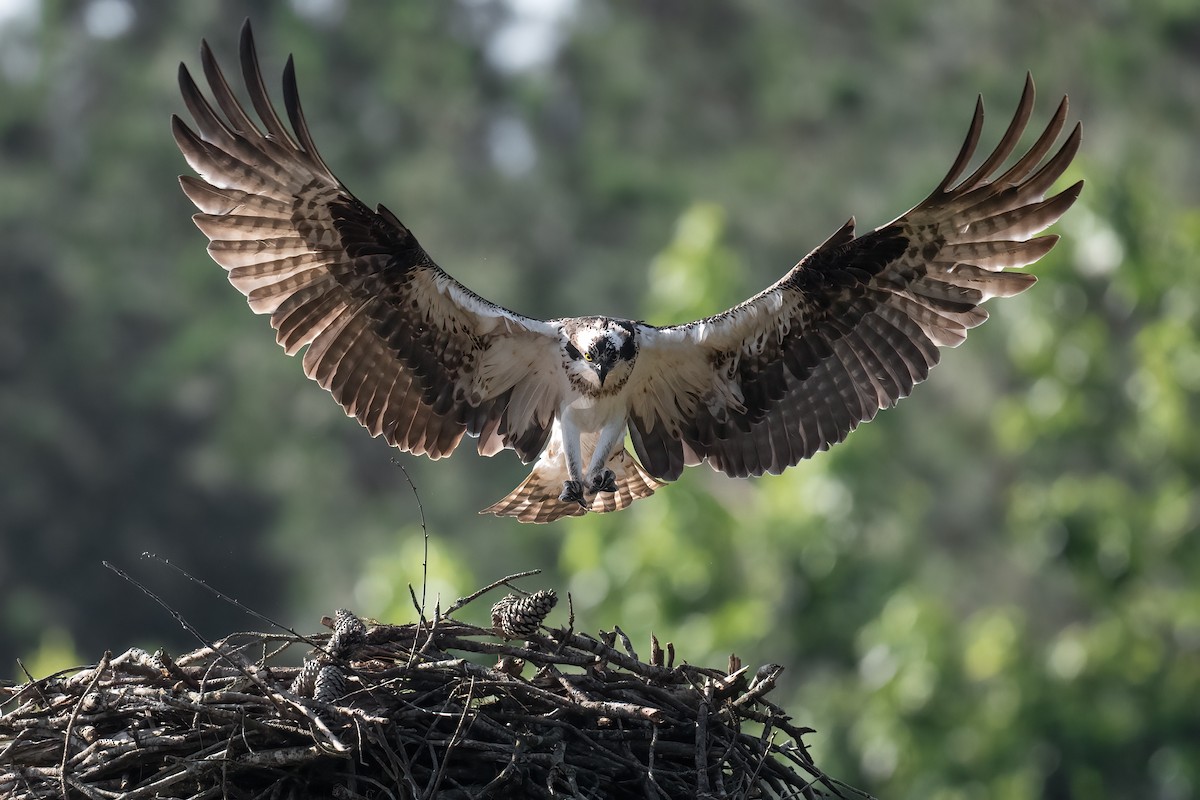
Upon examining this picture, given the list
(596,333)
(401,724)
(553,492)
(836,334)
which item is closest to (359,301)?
(596,333)

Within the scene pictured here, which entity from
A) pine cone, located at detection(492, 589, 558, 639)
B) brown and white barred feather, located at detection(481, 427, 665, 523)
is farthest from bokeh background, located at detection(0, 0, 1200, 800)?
pine cone, located at detection(492, 589, 558, 639)

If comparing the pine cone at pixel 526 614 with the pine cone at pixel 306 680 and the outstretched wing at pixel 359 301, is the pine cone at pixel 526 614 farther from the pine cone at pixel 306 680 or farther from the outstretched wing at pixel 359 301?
the outstretched wing at pixel 359 301

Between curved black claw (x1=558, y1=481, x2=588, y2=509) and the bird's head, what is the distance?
43cm

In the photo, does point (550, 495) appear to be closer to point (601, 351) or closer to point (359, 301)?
point (601, 351)

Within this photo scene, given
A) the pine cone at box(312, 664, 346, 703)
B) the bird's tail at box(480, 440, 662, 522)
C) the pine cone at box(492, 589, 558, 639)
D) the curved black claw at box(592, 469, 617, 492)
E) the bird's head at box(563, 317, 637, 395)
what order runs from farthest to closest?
the bird's tail at box(480, 440, 662, 522) → the curved black claw at box(592, 469, 617, 492) → the bird's head at box(563, 317, 637, 395) → the pine cone at box(492, 589, 558, 639) → the pine cone at box(312, 664, 346, 703)

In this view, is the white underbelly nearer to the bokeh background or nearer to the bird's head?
the bird's head

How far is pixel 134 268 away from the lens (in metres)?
28.9

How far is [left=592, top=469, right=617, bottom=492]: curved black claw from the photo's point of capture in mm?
7973

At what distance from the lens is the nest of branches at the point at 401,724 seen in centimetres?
585

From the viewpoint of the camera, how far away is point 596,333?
7797 millimetres

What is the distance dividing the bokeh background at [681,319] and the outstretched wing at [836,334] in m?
5.94

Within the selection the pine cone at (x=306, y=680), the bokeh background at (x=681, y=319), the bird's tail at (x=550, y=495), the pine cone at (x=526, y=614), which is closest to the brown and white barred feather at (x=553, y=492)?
the bird's tail at (x=550, y=495)

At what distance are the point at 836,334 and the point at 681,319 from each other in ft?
25.2

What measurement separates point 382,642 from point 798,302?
2612mm
